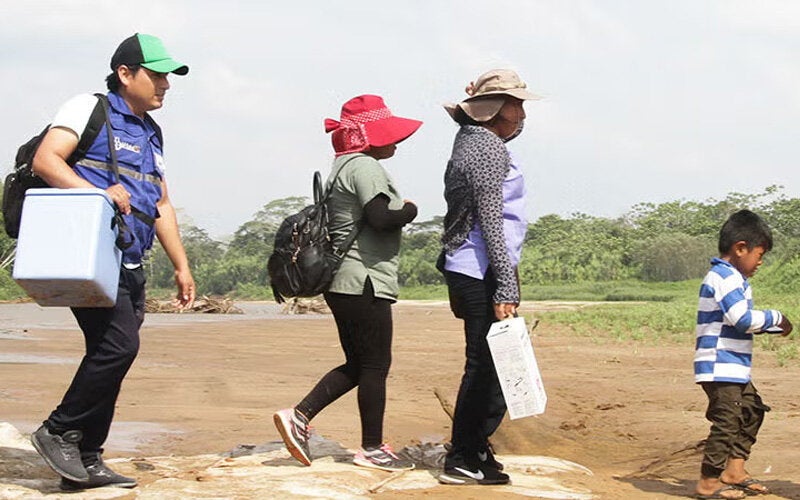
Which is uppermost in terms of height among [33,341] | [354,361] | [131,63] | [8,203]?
[131,63]

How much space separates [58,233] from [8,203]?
1.37ft

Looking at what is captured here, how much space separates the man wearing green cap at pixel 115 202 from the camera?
190 inches

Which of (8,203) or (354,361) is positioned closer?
(8,203)

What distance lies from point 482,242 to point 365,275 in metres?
0.60

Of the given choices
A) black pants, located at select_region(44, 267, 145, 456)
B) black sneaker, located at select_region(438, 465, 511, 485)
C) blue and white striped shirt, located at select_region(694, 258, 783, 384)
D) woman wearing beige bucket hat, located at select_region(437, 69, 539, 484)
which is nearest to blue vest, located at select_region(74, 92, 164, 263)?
black pants, located at select_region(44, 267, 145, 456)

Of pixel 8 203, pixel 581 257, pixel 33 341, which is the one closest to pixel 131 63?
pixel 8 203

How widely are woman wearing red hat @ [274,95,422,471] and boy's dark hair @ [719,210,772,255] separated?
5.06 feet

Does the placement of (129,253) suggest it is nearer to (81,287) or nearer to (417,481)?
(81,287)

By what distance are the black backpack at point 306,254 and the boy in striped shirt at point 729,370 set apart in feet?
5.80

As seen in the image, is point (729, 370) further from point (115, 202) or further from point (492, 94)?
point (115, 202)

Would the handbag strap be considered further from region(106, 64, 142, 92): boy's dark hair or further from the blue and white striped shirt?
the blue and white striped shirt

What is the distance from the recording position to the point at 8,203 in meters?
4.86

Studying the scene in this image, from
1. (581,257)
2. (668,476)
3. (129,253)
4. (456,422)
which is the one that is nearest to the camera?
(129,253)

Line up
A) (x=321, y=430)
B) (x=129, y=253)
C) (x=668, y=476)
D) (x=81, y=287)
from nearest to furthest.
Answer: (x=81, y=287) → (x=129, y=253) → (x=668, y=476) → (x=321, y=430)
